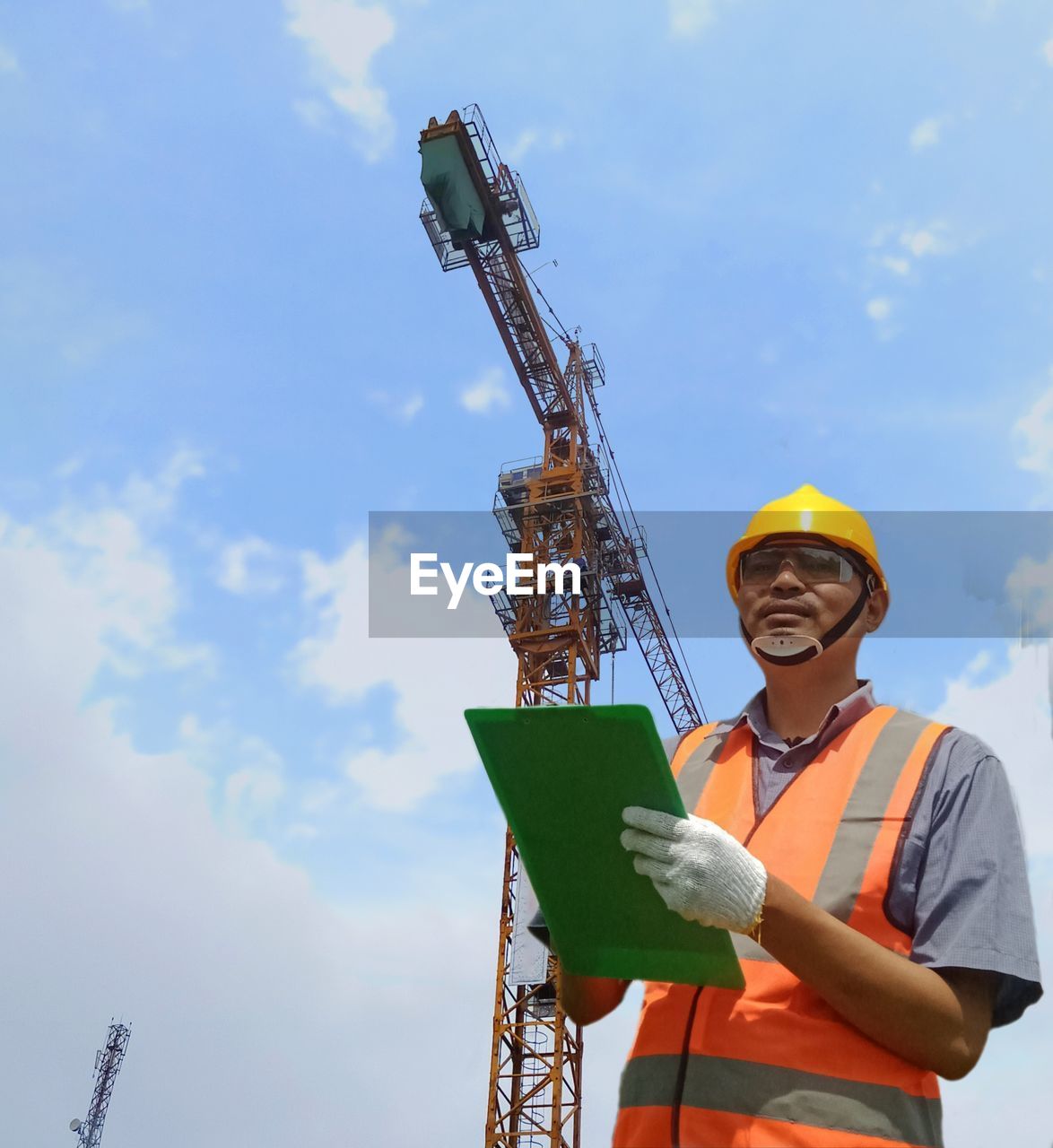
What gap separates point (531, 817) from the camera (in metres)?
2.34

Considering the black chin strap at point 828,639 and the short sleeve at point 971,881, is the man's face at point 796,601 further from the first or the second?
the short sleeve at point 971,881

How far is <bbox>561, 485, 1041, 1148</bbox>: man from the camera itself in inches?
85.1

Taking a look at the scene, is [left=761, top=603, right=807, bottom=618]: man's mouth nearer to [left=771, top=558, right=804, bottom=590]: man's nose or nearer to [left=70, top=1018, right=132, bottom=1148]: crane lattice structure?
[left=771, top=558, right=804, bottom=590]: man's nose

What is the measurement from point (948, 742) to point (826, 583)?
52 centimetres

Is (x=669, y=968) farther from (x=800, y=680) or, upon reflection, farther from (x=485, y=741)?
(x=800, y=680)

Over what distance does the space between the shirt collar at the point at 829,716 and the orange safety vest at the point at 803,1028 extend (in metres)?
0.03

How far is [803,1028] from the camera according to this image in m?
2.24

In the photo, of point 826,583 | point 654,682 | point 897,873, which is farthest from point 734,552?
point 654,682

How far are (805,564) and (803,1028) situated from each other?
116cm

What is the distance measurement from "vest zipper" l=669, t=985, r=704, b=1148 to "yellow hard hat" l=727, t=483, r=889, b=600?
1.12 metres

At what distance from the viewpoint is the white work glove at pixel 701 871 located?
2.14 meters

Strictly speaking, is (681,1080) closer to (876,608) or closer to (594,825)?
(594,825)

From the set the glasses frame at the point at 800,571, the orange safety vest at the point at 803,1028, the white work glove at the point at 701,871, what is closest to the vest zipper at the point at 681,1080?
the orange safety vest at the point at 803,1028

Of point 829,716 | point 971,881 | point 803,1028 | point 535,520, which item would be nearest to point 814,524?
point 829,716
